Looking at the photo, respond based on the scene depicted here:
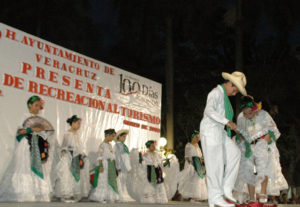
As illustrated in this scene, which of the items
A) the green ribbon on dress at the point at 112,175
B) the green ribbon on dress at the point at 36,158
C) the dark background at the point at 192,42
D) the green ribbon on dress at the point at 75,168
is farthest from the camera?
the dark background at the point at 192,42

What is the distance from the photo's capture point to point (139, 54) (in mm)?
18688

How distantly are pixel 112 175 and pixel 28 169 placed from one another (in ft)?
6.72

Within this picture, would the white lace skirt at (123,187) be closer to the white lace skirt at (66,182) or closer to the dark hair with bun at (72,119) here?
the white lace skirt at (66,182)

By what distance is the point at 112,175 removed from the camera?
9500 millimetres

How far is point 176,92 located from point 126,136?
11992 millimetres

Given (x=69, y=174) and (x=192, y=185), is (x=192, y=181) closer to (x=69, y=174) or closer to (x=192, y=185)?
(x=192, y=185)

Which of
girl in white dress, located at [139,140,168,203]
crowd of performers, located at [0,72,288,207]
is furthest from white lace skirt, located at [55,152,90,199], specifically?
girl in white dress, located at [139,140,168,203]

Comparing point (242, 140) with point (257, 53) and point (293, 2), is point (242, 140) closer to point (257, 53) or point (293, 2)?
point (293, 2)

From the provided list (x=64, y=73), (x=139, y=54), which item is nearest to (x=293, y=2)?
(x=139, y=54)

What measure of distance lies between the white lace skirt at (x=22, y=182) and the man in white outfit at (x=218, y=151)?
369cm

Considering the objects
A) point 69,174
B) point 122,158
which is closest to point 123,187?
point 122,158

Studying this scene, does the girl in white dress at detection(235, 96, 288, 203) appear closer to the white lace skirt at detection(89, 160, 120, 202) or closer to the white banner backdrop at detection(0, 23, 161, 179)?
the white lace skirt at detection(89, 160, 120, 202)

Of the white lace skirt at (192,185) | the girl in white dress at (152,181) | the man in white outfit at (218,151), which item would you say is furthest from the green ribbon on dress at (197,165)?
the man in white outfit at (218,151)

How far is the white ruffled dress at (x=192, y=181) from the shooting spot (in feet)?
38.0
